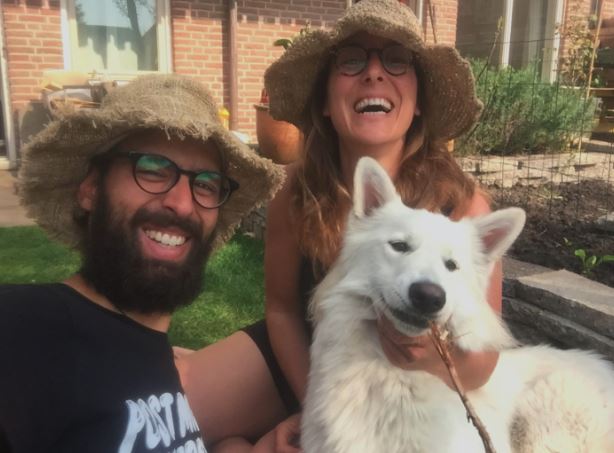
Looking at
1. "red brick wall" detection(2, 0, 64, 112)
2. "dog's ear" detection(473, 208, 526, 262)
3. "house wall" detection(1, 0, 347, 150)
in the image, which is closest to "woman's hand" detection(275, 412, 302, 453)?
"dog's ear" detection(473, 208, 526, 262)

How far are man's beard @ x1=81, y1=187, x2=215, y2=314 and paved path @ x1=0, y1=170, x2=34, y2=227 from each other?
385 centimetres

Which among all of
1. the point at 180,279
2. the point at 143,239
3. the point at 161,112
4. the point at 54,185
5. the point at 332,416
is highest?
the point at 161,112

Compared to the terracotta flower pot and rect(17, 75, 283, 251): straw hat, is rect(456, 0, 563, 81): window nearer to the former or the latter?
the terracotta flower pot

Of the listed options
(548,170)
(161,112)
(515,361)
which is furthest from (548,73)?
(161,112)

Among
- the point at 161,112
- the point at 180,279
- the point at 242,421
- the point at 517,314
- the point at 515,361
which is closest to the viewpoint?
the point at 161,112

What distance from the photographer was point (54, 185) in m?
1.67

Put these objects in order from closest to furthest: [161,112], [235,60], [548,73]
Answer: [161,112] → [235,60] → [548,73]

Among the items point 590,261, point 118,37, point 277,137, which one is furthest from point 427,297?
point 118,37

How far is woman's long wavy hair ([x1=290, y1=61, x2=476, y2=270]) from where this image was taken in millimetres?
2037

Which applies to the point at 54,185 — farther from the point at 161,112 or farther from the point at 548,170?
the point at 548,170

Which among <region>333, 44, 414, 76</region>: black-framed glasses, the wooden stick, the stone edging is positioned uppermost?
<region>333, 44, 414, 76</region>: black-framed glasses

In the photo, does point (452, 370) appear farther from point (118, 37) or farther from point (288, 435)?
point (118, 37)

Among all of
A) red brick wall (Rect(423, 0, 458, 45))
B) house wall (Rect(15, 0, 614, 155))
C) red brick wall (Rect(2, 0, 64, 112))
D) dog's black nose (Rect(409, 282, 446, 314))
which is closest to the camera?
dog's black nose (Rect(409, 282, 446, 314))

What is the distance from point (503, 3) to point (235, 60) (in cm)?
491
